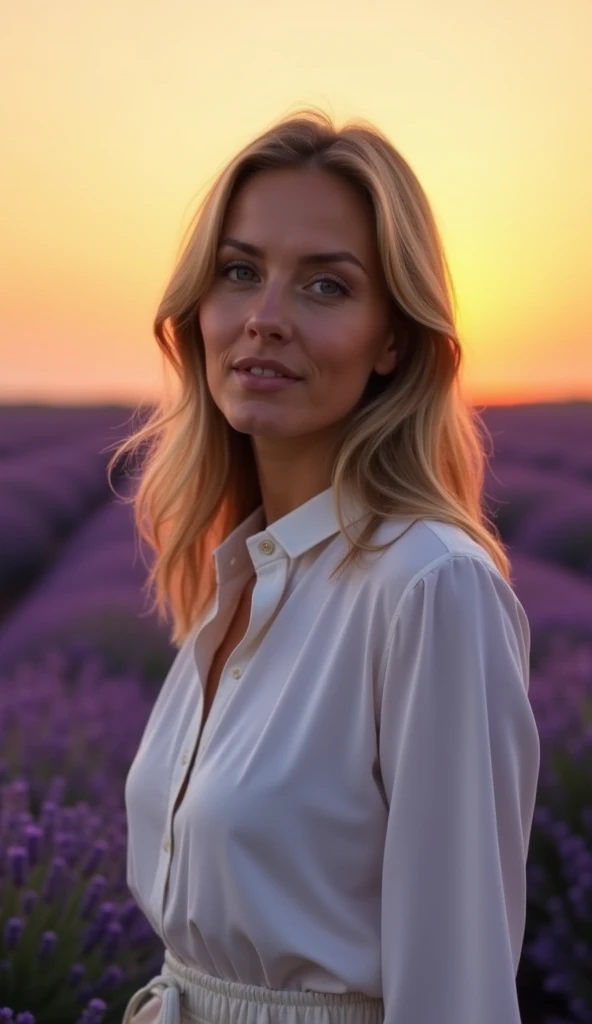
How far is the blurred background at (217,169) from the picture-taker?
2.66 meters

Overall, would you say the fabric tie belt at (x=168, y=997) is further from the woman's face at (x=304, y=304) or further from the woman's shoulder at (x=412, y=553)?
the woman's face at (x=304, y=304)

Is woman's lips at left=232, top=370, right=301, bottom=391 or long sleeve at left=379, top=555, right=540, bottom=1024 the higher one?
woman's lips at left=232, top=370, right=301, bottom=391

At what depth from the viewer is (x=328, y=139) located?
1.52 metres

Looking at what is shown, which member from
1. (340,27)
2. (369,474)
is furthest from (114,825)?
(340,27)

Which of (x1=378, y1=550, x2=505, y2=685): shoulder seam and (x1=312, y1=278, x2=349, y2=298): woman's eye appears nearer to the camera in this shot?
(x1=378, y1=550, x2=505, y2=685): shoulder seam

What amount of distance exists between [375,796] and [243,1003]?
0.33 meters

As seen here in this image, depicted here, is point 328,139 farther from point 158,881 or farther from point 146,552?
point 146,552

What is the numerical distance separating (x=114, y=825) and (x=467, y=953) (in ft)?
4.61

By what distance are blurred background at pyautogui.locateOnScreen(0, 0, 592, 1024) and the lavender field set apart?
0.04ft

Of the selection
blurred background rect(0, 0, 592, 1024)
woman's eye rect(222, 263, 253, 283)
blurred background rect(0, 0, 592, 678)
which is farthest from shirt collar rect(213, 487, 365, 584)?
blurred background rect(0, 0, 592, 678)

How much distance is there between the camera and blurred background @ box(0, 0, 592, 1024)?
8.73 ft

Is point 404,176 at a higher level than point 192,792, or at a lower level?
higher

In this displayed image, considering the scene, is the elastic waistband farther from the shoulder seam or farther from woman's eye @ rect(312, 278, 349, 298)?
woman's eye @ rect(312, 278, 349, 298)

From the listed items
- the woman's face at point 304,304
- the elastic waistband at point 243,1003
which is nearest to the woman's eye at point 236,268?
the woman's face at point 304,304
